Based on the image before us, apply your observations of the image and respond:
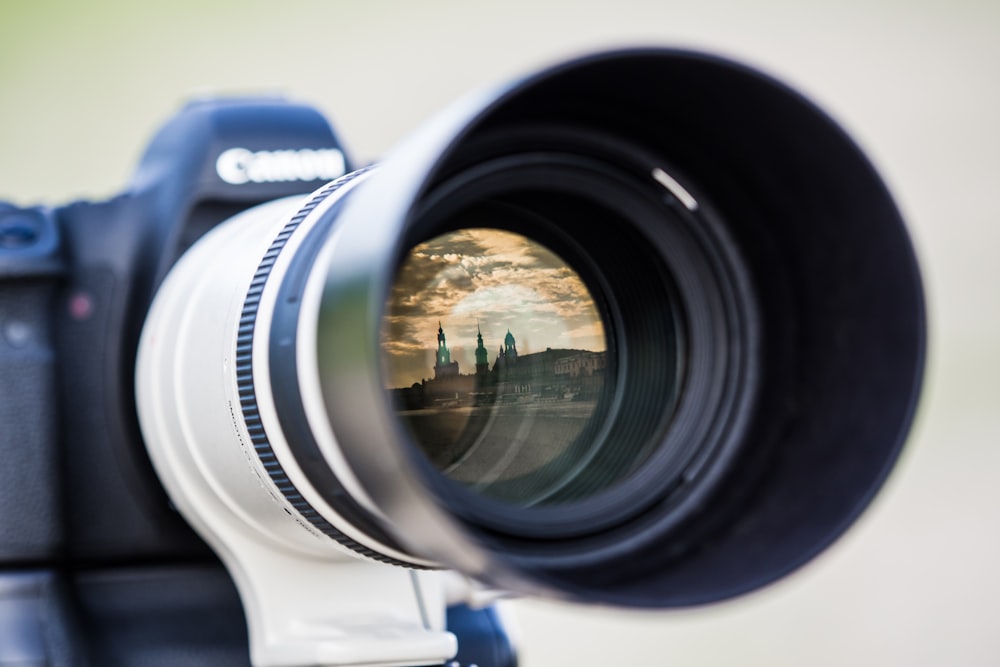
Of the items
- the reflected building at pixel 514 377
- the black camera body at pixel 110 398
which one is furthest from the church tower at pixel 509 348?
the black camera body at pixel 110 398

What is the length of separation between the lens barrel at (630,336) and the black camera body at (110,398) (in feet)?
0.48

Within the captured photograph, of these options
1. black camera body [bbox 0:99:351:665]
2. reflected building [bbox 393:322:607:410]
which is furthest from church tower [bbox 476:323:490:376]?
black camera body [bbox 0:99:351:665]

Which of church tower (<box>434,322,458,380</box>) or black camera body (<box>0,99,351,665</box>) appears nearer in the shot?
church tower (<box>434,322,458,380</box>)

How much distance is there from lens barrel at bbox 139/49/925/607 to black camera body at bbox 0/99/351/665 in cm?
15

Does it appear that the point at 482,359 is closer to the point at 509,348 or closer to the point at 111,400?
the point at 509,348

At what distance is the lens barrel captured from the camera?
458 mm

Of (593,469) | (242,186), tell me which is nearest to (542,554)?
(593,469)

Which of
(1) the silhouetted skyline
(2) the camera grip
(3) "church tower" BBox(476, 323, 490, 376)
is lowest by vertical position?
(2) the camera grip

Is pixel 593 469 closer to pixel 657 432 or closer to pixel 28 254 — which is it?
pixel 657 432

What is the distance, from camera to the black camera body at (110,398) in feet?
2.13

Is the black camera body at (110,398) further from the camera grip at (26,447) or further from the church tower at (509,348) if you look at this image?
the church tower at (509,348)

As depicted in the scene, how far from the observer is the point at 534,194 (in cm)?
50

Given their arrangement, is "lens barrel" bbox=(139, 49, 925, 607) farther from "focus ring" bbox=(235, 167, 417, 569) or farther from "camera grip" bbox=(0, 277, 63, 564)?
"camera grip" bbox=(0, 277, 63, 564)

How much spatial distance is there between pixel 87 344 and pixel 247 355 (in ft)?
0.67
